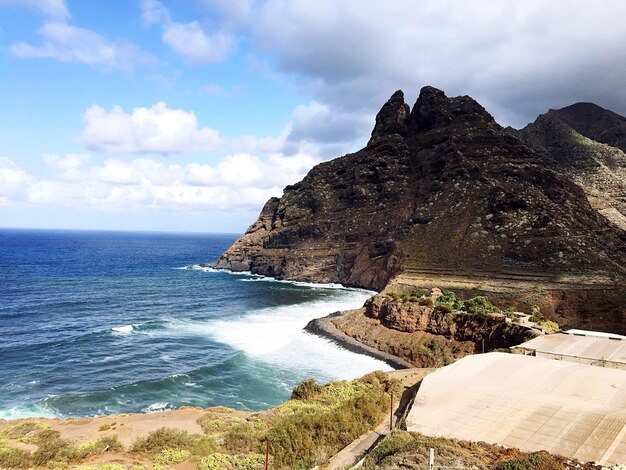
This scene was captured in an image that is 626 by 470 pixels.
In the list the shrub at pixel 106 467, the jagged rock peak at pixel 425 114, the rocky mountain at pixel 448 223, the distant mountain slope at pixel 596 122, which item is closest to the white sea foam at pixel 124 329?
the shrub at pixel 106 467

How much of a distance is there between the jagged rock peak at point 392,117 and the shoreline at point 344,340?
74690 millimetres

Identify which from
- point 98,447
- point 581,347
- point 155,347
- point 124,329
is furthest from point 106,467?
point 124,329

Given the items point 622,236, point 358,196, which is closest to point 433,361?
point 622,236

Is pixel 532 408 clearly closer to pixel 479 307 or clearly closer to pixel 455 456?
pixel 455 456

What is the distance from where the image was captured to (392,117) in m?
126

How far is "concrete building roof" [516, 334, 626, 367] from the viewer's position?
96.4 feet

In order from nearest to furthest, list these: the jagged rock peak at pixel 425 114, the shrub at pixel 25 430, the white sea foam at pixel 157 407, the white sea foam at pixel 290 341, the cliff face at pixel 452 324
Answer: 1. the shrub at pixel 25 430
2. the white sea foam at pixel 157 407
3. the cliff face at pixel 452 324
4. the white sea foam at pixel 290 341
5. the jagged rock peak at pixel 425 114

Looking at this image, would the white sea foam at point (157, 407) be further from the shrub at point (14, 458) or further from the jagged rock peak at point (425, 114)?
the jagged rock peak at point (425, 114)

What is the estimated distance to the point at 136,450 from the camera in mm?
19328

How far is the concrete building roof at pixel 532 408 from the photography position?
52.3ft

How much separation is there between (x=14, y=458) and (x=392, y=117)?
123m

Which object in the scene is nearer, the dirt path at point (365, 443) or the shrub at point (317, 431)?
the dirt path at point (365, 443)

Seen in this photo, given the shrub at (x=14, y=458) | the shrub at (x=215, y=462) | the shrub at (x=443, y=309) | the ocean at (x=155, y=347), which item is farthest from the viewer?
the shrub at (x=443, y=309)

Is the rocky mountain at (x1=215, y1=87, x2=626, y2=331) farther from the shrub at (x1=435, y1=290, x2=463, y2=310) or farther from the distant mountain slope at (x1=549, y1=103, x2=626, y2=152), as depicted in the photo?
the distant mountain slope at (x1=549, y1=103, x2=626, y2=152)
